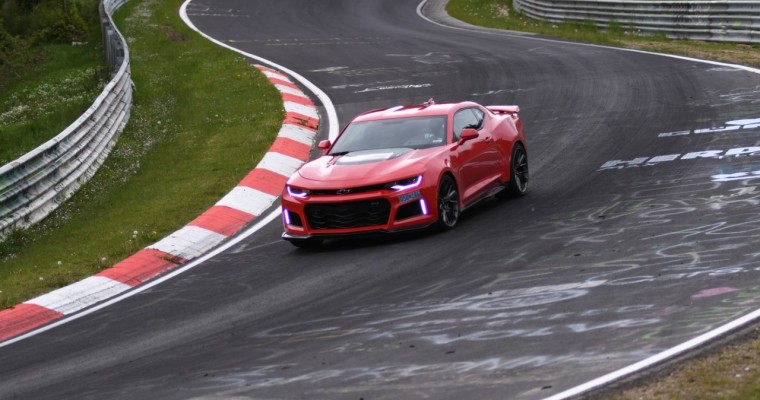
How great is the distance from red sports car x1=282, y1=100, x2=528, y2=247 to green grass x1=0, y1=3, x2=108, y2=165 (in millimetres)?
7015

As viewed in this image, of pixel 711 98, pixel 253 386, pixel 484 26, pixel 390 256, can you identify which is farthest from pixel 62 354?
pixel 484 26

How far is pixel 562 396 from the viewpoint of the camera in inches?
264

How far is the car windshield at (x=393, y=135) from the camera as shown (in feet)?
43.9

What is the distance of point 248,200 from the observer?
15211 millimetres

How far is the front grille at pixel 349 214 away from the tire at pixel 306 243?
17 cm

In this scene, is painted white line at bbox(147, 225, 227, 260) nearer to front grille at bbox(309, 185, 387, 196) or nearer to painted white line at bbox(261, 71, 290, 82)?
front grille at bbox(309, 185, 387, 196)

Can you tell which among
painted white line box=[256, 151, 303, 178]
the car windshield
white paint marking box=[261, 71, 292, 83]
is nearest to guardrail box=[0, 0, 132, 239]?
painted white line box=[256, 151, 303, 178]

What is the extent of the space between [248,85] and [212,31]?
13.1m

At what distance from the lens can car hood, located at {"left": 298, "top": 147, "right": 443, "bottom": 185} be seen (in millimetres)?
12414

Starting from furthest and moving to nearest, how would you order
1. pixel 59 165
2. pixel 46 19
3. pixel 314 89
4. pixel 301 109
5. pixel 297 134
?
pixel 46 19 → pixel 314 89 → pixel 301 109 → pixel 297 134 → pixel 59 165

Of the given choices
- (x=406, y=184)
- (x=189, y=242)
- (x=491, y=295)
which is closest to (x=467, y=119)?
(x=406, y=184)

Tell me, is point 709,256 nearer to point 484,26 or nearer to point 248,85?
point 248,85

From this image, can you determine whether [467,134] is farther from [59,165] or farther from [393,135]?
[59,165]

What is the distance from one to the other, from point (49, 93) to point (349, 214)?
16877 millimetres
